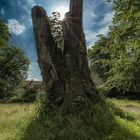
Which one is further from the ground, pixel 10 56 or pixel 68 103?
pixel 10 56

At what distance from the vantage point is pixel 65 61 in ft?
45.7

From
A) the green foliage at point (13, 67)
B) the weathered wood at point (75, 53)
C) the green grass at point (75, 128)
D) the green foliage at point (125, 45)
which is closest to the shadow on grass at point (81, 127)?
the green grass at point (75, 128)

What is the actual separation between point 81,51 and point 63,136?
4.27m

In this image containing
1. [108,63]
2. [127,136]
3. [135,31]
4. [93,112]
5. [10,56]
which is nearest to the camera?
[127,136]

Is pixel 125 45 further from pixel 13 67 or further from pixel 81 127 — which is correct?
pixel 13 67

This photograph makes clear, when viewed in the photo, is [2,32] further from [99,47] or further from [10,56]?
[99,47]

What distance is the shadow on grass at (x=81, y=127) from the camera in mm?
11125

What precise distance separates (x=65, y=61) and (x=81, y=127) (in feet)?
10.9

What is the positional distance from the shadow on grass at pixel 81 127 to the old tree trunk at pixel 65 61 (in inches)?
33.6

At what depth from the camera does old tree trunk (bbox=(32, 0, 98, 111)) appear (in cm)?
1340

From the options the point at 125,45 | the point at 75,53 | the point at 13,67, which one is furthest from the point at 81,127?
the point at 13,67

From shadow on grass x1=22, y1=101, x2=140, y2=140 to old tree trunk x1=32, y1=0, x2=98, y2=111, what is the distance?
0.85 m

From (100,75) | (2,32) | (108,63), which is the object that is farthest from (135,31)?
(100,75)

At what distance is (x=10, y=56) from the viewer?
66812 mm
